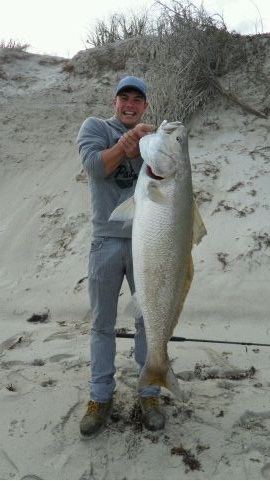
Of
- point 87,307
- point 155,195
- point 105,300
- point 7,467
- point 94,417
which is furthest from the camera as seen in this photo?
point 87,307

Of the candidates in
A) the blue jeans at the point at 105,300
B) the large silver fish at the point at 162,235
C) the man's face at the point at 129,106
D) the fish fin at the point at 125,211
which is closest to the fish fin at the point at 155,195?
the large silver fish at the point at 162,235

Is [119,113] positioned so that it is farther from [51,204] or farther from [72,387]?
[51,204]

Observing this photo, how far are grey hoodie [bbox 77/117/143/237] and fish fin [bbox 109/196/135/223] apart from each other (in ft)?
0.96

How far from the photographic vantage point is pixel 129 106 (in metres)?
3.51

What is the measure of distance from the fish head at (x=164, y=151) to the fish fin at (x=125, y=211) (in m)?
0.23

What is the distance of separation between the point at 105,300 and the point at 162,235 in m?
0.79

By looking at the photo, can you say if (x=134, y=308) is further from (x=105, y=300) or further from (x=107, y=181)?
(x=107, y=181)

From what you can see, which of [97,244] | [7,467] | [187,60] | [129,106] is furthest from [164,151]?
[187,60]

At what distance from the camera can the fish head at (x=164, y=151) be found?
9.43 ft

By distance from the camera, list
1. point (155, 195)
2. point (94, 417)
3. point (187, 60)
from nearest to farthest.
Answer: point (155, 195)
point (94, 417)
point (187, 60)

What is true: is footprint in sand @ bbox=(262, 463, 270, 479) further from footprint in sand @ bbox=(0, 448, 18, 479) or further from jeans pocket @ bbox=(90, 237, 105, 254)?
jeans pocket @ bbox=(90, 237, 105, 254)

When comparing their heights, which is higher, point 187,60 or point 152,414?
point 187,60

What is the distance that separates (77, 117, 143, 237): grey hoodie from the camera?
3395 millimetres

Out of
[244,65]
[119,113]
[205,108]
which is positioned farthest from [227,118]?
[119,113]
